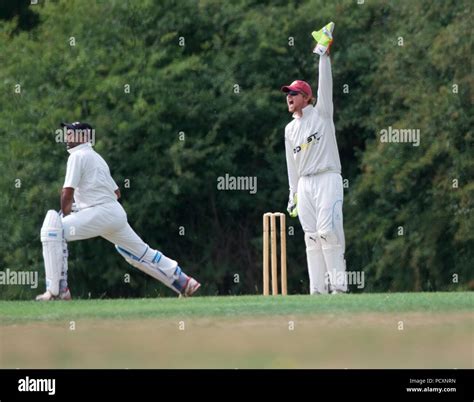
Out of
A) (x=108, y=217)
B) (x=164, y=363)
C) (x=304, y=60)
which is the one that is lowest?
(x=164, y=363)

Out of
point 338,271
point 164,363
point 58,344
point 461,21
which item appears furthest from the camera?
point 461,21

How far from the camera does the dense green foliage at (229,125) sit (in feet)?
88.1

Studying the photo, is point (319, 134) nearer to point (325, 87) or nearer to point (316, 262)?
point (325, 87)

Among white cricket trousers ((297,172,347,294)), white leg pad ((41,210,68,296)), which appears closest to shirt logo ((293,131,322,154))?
white cricket trousers ((297,172,347,294))

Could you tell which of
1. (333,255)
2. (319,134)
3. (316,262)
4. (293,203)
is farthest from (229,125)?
(333,255)

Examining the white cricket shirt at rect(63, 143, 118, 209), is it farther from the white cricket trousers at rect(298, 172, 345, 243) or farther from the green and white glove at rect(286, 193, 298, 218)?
the white cricket trousers at rect(298, 172, 345, 243)

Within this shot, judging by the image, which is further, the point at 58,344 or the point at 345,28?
the point at 345,28

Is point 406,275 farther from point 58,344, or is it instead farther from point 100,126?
point 58,344

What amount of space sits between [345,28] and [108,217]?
12.5 metres

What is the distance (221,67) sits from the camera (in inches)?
1085

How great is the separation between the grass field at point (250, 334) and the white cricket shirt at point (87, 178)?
2.02 m

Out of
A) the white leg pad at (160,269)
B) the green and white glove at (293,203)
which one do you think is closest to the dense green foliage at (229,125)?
the green and white glove at (293,203)

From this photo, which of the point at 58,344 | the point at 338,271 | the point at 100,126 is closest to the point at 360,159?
the point at 100,126

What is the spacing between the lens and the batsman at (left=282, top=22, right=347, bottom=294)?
16.0 meters
